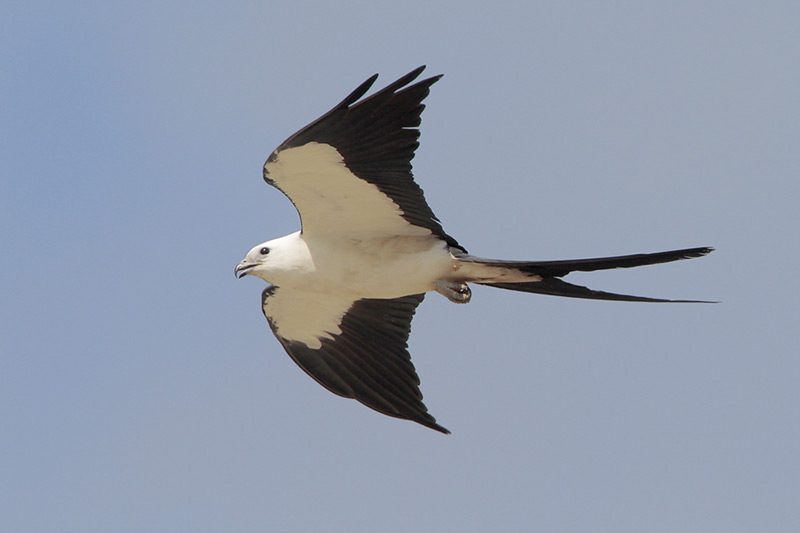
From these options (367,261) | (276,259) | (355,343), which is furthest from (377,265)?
(355,343)

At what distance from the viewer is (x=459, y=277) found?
8.69m

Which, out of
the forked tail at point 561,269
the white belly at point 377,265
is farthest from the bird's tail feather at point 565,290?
the white belly at point 377,265

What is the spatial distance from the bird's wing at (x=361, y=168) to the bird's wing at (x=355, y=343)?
106 centimetres

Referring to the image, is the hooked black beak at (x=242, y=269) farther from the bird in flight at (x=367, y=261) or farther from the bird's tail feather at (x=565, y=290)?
the bird's tail feather at (x=565, y=290)

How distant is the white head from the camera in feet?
29.1

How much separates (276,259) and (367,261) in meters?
0.73

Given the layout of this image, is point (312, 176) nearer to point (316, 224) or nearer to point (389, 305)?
point (316, 224)

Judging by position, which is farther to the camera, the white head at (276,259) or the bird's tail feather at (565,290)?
the white head at (276,259)

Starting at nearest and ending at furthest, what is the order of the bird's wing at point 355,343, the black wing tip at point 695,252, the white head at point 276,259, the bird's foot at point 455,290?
the black wing tip at point 695,252, the bird's foot at point 455,290, the white head at point 276,259, the bird's wing at point 355,343

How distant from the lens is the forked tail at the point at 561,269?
7.37 meters

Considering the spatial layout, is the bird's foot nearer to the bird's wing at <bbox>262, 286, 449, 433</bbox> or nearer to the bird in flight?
the bird in flight

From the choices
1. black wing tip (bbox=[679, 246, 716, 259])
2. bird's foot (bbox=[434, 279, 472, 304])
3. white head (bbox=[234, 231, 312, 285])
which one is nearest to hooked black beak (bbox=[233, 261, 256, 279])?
white head (bbox=[234, 231, 312, 285])

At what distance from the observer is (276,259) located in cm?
896

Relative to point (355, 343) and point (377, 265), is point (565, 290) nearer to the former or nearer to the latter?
point (377, 265)
